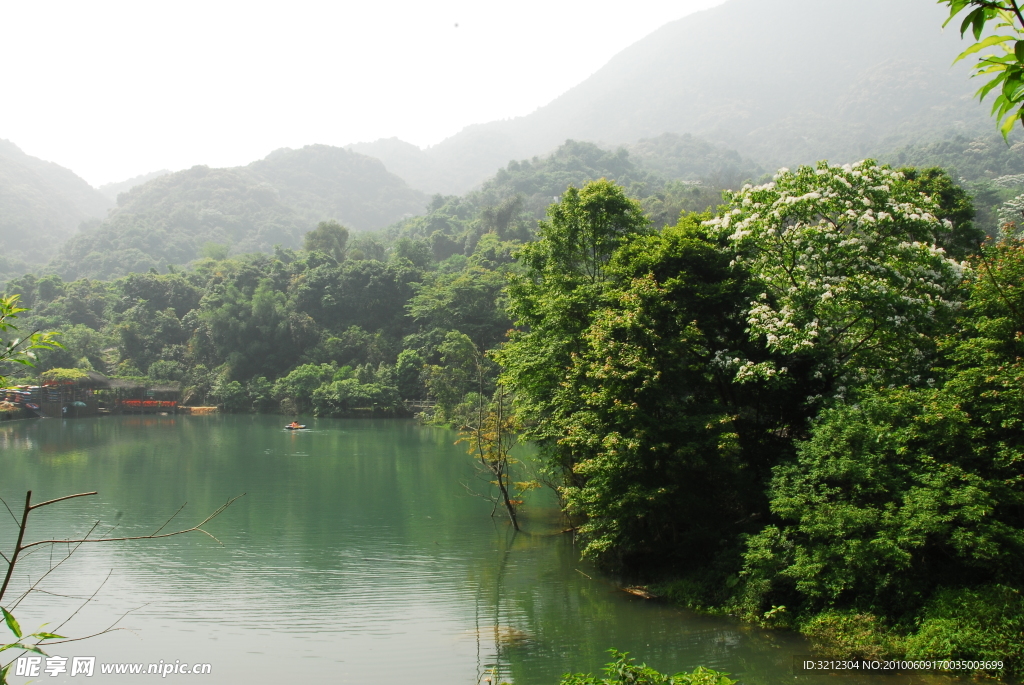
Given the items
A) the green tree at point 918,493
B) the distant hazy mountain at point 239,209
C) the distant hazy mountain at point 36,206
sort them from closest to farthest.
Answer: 1. the green tree at point 918,493
2. the distant hazy mountain at point 239,209
3. the distant hazy mountain at point 36,206

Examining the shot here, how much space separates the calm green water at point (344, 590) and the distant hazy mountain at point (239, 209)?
7911 centimetres

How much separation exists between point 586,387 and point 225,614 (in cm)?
705

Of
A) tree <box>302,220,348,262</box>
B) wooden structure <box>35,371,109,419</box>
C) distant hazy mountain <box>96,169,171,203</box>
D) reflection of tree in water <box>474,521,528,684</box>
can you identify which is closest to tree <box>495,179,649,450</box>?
reflection of tree in water <box>474,521,528,684</box>

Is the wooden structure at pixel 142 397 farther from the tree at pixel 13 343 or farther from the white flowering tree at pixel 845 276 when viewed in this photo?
the tree at pixel 13 343

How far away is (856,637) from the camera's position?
8.45 metres

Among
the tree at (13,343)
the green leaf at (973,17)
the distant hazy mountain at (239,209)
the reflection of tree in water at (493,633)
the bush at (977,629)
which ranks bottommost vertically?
the reflection of tree in water at (493,633)

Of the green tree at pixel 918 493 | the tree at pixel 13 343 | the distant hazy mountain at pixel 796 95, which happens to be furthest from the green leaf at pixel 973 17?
the distant hazy mountain at pixel 796 95

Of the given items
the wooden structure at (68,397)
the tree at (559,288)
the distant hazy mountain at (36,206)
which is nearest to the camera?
the tree at (559,288)

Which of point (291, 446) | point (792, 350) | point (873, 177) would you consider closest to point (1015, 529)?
point (792, 350)

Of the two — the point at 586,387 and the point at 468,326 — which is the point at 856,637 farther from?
the point at 468,326

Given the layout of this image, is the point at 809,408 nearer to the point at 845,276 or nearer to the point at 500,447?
the point at 845,276

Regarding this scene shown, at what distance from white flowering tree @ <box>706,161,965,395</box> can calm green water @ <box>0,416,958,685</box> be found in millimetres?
4707

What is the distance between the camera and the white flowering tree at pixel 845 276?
10602mm

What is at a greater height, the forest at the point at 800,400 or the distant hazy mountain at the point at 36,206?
the distant hazy mountain at the point at 36,206
